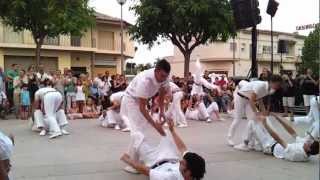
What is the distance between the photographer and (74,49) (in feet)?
139

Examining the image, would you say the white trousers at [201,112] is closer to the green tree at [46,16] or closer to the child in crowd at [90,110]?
the child in crowd at [90,110]

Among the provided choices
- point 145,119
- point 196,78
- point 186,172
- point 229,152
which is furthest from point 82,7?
point 186,172

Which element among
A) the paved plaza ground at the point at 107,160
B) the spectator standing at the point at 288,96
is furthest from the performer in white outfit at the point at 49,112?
the spectator standing at the point at 288,96

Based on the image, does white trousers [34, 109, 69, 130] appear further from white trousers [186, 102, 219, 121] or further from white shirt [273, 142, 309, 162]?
white shirt [273, 142, 309, 162]

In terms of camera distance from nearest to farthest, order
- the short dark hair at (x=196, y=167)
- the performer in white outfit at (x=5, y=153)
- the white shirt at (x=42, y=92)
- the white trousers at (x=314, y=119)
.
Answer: the performer in white outfit at (x=5, y=153)
the short dark hair at (x=196, y=167)
the white trousers at (x=314, y=119)
the white shirt at (x=42, y=92)

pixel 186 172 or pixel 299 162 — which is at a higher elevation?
pixel 186 172

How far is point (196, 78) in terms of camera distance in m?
16.2

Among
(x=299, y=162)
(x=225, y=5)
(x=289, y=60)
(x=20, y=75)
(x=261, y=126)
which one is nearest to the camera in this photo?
(x=299, y=162)

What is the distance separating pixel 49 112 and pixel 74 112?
620cm

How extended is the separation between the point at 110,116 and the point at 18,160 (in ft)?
17.5

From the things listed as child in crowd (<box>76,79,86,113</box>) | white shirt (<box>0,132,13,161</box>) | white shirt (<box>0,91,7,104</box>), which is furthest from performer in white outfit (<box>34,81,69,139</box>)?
white shirt (<box>0,132,13,161</box>)

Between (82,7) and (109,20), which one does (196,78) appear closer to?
(82,7)

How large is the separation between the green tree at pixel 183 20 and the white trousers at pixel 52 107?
1536 centimetres

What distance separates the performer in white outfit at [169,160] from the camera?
201 inches
